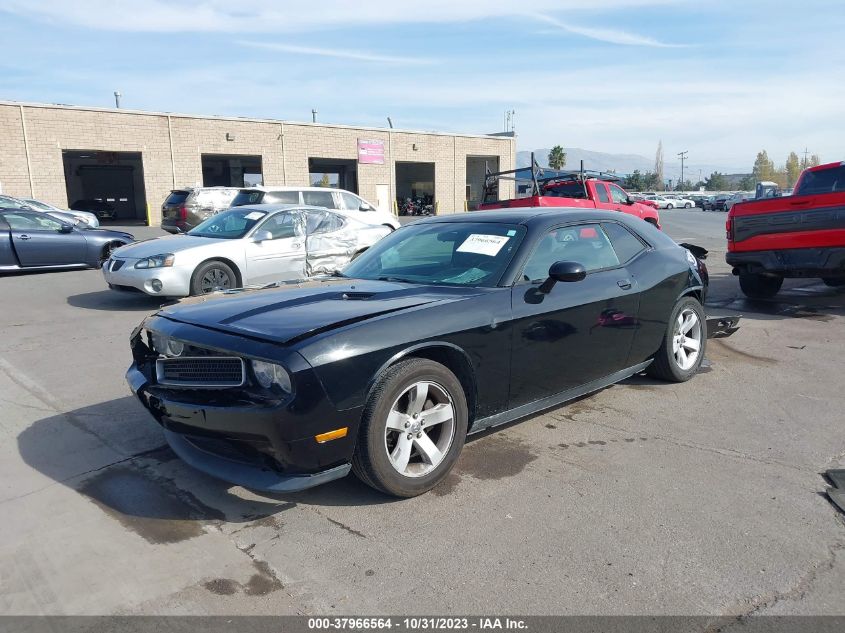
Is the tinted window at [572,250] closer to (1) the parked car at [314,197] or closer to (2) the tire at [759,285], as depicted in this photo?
(2) the tire at [759,285]

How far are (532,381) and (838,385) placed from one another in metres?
3.14

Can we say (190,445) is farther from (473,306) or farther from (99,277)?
(99,277)

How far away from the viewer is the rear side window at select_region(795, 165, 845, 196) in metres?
9.78

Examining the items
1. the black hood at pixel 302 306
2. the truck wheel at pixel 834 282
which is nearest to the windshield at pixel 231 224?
the black hood at pixel 302 306

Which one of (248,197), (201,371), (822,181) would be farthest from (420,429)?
(248,197)

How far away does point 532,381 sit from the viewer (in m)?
4.15

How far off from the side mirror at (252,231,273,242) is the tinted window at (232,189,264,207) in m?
5.17

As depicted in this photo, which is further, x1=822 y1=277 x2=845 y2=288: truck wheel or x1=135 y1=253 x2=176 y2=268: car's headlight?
x1=822 y1=277 x2=845 y2=288: truck wheel

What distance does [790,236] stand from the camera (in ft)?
27.5

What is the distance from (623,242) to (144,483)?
12.5 ft

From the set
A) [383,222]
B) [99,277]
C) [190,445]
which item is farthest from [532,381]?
[99,277]

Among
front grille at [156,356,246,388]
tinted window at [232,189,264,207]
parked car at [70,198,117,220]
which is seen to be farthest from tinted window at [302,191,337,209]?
parked car at [70,198,117,220]

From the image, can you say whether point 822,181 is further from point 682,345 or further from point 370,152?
point 370,152

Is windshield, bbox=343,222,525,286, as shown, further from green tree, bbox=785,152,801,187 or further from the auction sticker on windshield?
green tree, bbox=785,152,801,187
